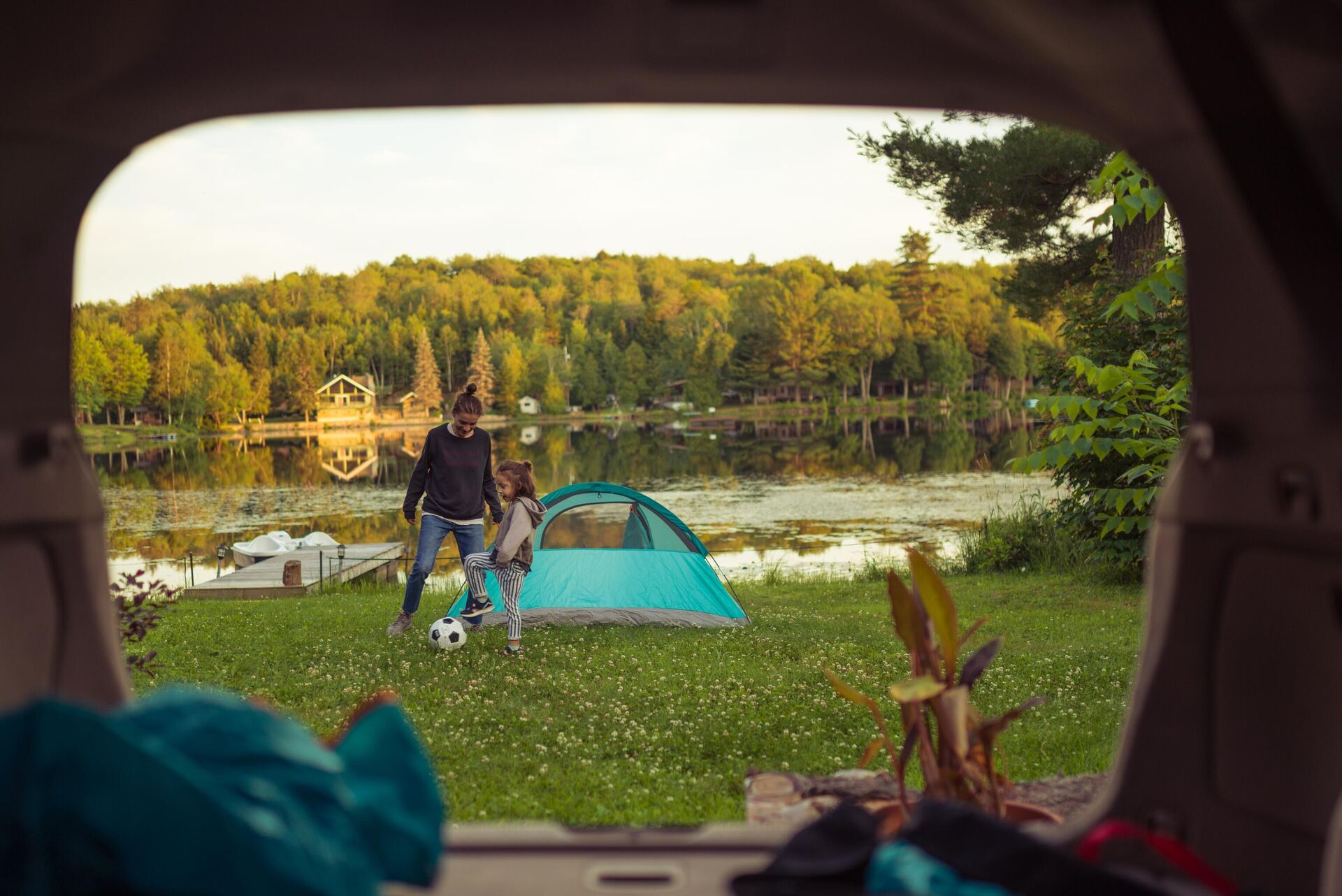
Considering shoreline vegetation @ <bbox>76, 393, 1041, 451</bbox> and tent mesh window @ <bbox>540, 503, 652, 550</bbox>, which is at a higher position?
shoreline vegetation @ <bbox>76, 393, 1041, 451</bbox>

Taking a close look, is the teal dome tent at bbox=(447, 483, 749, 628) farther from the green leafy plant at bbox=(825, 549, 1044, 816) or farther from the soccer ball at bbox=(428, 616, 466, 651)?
the green leafy plant at bbox=(825, 549, 1044, 816)

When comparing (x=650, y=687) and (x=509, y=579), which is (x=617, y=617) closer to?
(x=509, y=579)

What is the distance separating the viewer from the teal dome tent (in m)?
7.61

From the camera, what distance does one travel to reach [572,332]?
64.8 meters

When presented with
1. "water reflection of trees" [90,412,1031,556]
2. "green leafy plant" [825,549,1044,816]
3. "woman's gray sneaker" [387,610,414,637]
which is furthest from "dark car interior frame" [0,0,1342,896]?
"water reflection of trees" [90,412,1031,556]

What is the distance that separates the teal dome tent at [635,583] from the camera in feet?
25.0

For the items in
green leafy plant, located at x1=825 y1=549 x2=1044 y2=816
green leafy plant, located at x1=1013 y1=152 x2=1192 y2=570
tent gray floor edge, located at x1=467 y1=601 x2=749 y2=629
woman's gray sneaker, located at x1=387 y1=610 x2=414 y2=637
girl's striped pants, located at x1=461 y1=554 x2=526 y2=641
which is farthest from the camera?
tent gray floor edge, located at x1=467 y1=601 x2=749 y2=629

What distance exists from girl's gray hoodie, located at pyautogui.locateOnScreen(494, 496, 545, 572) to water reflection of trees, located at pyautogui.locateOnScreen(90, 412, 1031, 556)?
1165 centimetres

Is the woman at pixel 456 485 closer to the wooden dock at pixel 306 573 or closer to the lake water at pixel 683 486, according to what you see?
the wooden dock at pixel 306 573

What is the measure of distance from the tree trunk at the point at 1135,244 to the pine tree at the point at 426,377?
53.1 metres

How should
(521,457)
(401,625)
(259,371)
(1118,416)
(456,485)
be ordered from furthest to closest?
1. (259,371)
2. (521,457)
3. (401,625)
4. (1118,416)
5. (456,485)

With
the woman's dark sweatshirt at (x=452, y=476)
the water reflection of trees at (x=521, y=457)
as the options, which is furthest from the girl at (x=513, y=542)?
the water reflection of trees at (x=521, y=457)

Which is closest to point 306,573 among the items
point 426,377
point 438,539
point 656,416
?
point 438,539

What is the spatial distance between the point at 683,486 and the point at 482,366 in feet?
121
